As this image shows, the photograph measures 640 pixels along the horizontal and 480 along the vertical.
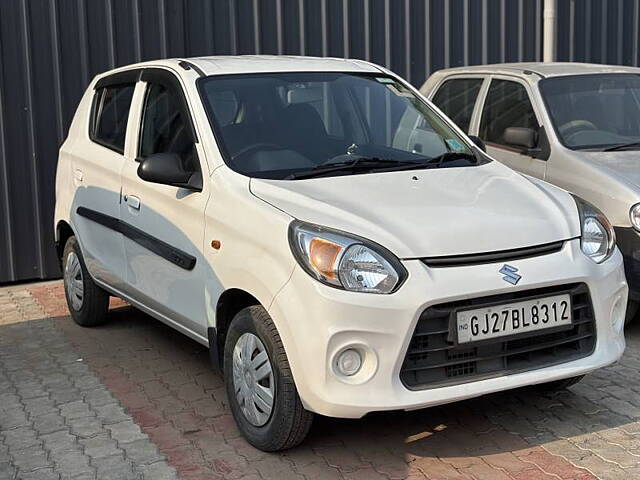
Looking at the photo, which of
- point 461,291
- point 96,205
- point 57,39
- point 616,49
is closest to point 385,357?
point 461,291

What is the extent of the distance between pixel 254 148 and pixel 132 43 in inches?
157

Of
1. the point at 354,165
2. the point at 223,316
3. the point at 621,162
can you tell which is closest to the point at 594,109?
the point at 621,162

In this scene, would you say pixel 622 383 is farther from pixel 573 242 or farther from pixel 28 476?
pixel 28 476

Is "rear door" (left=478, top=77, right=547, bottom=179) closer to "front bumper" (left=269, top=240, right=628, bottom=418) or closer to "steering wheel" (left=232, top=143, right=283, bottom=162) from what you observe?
"steering wheel" (left=232, top=143, right=283, bottom=162)

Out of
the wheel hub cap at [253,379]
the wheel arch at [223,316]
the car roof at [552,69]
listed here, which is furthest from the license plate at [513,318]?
the car roof at [552,69]

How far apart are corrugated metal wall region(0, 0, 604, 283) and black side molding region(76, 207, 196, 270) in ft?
7.06

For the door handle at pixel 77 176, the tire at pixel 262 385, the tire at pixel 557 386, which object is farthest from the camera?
the door handle at pixel 77 176

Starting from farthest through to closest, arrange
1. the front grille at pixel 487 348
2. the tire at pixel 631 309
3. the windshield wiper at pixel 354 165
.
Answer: the tire at pixel 631 309 → the windshield wiper at pixel 354 165 → the front grille at pixel 487 348

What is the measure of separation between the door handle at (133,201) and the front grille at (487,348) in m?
2.12

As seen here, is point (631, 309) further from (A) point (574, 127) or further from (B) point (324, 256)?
(B) point (324, 256)

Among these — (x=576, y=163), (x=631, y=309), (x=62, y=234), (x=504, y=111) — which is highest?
(x=504, y=111)

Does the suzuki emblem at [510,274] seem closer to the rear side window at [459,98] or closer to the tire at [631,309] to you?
the tire at [631,309]

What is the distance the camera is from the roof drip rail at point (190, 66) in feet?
16.9

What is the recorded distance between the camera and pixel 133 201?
5352 millimetres
